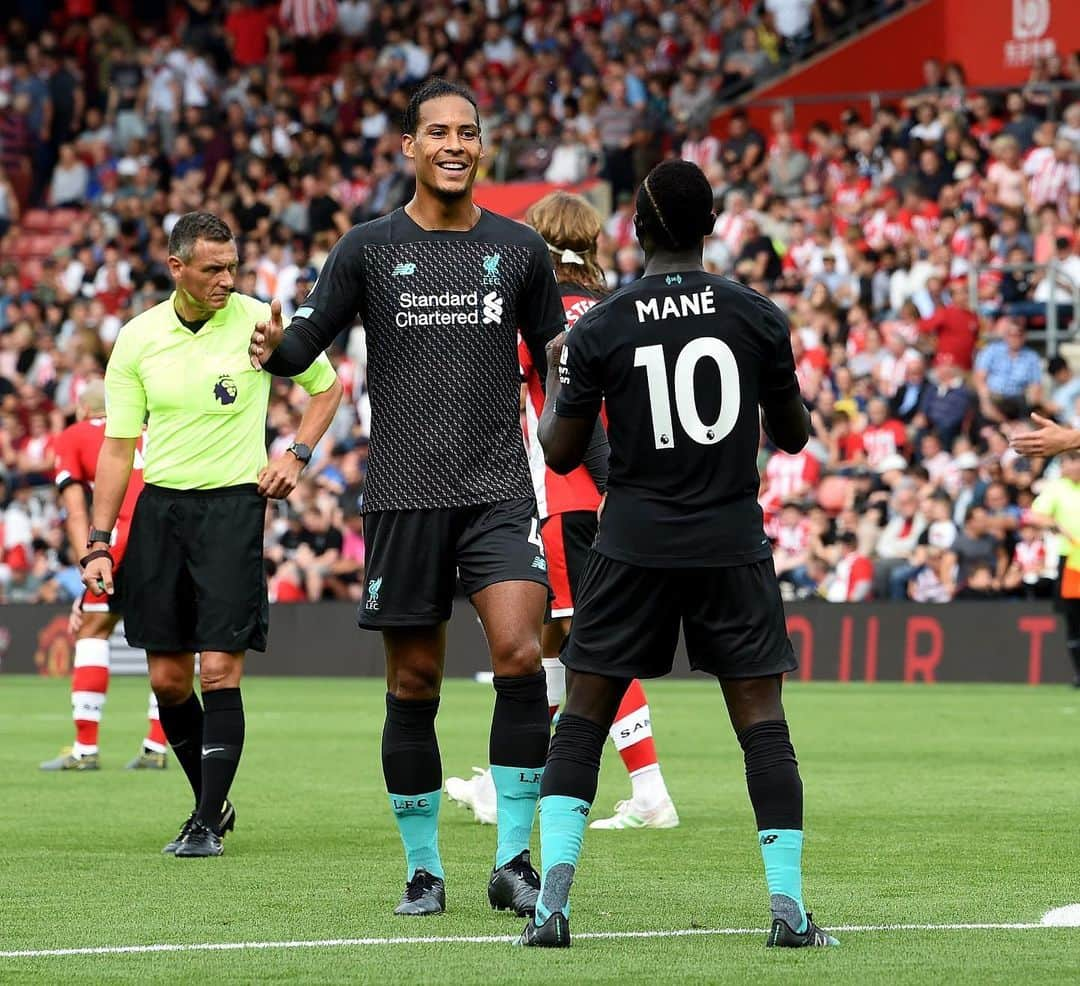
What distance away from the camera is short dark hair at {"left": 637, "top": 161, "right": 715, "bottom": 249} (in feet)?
21.7

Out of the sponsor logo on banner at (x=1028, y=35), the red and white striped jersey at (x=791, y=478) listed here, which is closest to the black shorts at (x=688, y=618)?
the red and white striped jersey at (x=791, y=478)

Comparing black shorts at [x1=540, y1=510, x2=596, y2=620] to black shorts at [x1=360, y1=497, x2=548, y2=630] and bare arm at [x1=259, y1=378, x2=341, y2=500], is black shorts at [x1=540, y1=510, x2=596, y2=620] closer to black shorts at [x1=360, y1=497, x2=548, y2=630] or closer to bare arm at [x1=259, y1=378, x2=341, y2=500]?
bare arm at [x1=259, y1=378, x2=341, y2=500]

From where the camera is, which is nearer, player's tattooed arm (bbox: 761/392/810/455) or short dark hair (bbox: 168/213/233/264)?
player's tattooed arm (bbox: 761/392/810/455)

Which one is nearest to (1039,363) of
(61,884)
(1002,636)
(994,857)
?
(1002,636)

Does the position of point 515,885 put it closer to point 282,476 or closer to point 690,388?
point 690,388

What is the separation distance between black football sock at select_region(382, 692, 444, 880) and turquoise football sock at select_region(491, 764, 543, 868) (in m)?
0.21

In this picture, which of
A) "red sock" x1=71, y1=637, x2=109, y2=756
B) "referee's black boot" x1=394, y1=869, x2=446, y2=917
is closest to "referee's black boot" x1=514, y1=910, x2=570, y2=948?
"referee's black boot" x1=394, y1=869, x2=446, y2=917

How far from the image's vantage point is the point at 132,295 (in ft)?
105

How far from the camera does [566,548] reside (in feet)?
32.2

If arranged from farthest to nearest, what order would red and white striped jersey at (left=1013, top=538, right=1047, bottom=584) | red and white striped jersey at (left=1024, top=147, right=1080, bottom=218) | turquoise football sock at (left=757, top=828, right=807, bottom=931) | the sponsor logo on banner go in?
the sponsor logo on banner → red and white striped jersey at (left=1024, top=147, right=1080, bottom=218) → red and white striped jersey at (left=1013, top=538, right=1047, bottom=584) → turquoise football sock at (left=757, top=828, right=807, bottom=931)

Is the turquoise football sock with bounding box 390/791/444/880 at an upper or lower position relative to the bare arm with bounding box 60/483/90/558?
lower

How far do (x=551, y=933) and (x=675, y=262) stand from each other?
1.89 m

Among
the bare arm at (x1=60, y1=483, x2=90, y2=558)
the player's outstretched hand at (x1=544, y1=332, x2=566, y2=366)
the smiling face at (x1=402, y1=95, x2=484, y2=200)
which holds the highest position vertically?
the smiling face at (x1=402, y1=95, x2=484, y2=200)

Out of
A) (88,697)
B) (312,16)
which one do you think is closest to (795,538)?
(88,697)
